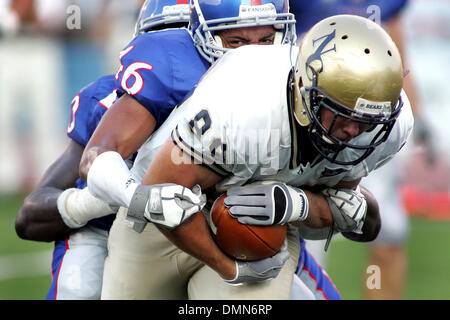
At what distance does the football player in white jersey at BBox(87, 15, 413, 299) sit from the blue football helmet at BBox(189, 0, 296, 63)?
232 mm

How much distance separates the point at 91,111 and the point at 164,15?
1.34 ft

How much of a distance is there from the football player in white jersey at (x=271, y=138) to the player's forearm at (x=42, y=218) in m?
0.53

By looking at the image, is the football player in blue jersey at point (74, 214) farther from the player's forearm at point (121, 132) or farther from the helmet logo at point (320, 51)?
the helmet logo at point (320, 51)

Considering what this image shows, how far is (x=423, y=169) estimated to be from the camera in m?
8.01

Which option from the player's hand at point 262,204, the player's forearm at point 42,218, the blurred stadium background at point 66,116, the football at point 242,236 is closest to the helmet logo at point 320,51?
the player's hand at point 262,204

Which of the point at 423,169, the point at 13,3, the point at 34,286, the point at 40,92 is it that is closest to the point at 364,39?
the point at 13,3

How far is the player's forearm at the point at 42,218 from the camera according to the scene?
2.63m

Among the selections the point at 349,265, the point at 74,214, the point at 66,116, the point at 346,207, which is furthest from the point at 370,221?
the point at 66,116

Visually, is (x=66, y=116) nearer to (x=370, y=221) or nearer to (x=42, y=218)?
(x=42, y=218)

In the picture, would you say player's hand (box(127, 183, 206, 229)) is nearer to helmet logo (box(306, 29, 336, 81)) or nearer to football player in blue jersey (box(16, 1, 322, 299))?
helmet logo (box(306, 29, 336, 81))

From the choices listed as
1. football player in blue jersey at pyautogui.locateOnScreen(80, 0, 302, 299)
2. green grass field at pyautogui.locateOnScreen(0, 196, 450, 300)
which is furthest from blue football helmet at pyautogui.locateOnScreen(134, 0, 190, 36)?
green grass field at pyautogui.locateOnScreen(0, 196, 450, 300)

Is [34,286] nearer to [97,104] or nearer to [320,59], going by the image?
[97,104]

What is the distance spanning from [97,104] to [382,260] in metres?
1.85

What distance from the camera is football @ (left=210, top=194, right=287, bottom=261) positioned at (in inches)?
83.2
